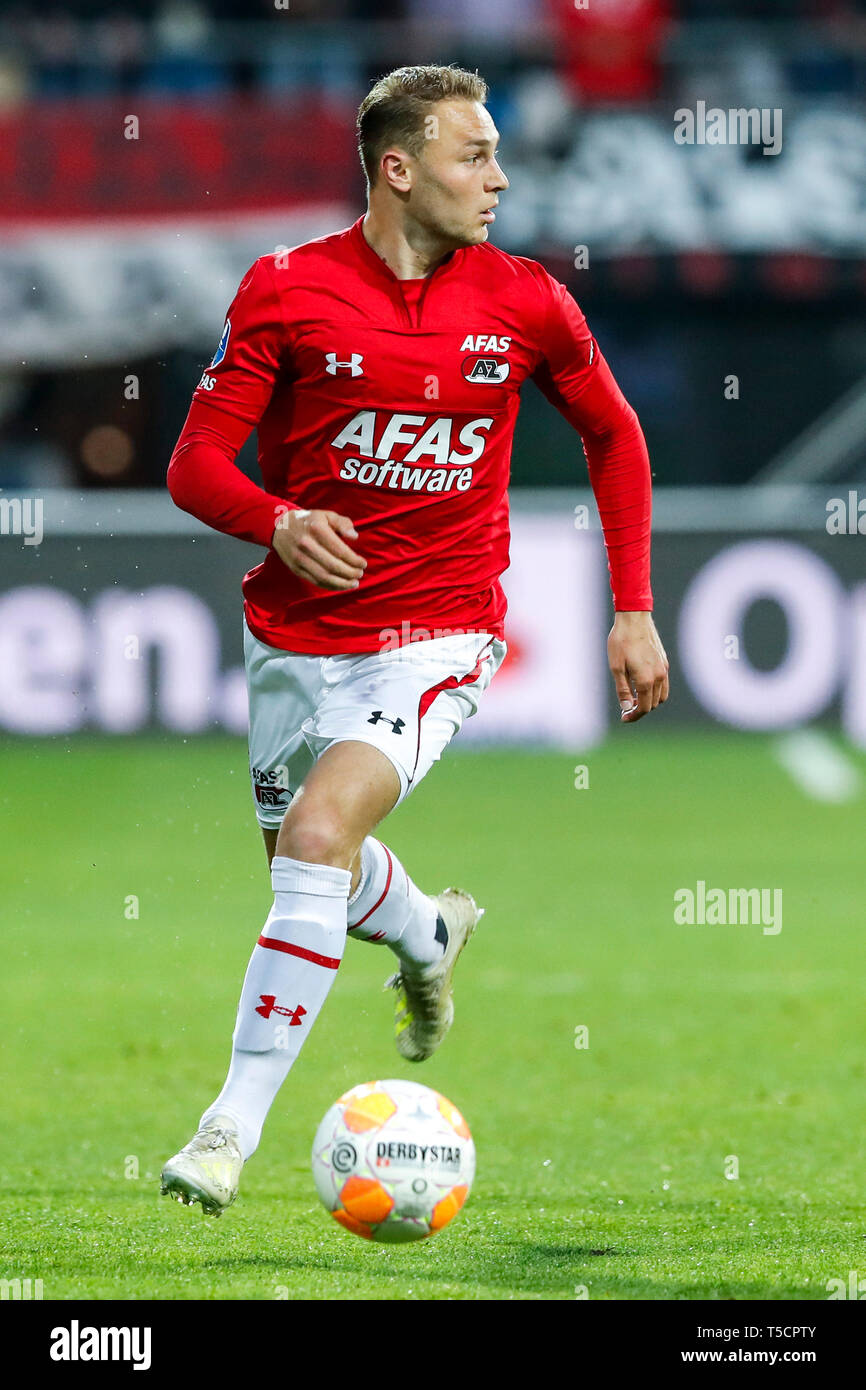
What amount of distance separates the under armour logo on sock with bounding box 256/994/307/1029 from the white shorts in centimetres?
52

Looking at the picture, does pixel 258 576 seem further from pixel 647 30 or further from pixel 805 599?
pixel 647 30

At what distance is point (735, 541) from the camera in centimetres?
1373

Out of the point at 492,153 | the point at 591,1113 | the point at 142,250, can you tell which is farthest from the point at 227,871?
the point at 142,250

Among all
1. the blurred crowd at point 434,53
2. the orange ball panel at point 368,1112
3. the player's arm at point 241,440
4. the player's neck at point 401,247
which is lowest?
the orange ball panel at point 368,1112

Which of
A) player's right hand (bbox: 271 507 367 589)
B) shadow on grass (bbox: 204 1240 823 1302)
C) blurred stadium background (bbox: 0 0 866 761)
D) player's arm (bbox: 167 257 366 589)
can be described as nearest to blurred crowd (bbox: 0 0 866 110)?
blurred stadium background (bbox: 0 0 866 761)

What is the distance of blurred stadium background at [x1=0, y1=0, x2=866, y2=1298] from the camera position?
487cm

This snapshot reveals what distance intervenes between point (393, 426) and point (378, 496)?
0.17 metres

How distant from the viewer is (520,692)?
13703 millimetres

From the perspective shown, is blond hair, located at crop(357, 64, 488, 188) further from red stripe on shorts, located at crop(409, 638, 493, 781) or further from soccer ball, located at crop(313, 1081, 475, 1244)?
soccer ball, located at crop(313, 1081, 475, 1244)

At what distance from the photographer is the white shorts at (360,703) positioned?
14.8 ft

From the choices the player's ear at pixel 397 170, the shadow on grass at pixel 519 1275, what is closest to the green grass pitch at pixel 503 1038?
the shadow on grass at pixel 519 1275

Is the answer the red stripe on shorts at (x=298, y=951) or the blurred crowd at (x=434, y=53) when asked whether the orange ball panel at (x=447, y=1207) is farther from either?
the blurred crowd at (x=434, y=53)

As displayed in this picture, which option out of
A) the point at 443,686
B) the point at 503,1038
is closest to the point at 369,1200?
the point at 443,686
